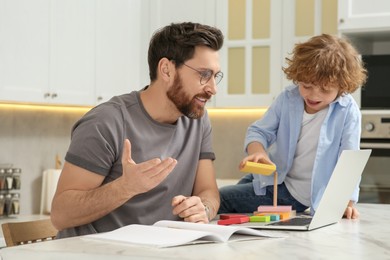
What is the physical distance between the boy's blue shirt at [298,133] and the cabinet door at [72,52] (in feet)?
5.84

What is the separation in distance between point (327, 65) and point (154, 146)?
1.91 ft

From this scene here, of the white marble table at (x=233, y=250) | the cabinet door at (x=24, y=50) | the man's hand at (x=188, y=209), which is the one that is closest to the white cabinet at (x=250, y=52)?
the cabinet door at (x=24, y=50)

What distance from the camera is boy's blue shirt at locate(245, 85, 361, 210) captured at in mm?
2262

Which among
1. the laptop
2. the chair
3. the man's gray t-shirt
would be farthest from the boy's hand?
the chair

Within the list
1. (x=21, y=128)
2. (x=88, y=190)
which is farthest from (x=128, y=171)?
(x=21, y=128)

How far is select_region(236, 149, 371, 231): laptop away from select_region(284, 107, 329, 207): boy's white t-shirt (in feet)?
1.00

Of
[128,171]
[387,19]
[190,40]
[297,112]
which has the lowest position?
[128,171]

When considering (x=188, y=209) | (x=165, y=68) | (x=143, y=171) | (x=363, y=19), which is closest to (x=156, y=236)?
(x=143, y=171)

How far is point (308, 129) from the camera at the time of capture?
2.35m

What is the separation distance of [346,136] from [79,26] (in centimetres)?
220

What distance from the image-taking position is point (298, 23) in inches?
167

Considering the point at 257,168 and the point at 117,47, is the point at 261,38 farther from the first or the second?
the point at 257,168

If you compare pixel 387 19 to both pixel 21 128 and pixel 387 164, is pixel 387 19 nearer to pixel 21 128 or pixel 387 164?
pixel 387 164

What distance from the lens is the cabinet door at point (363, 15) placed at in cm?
381
